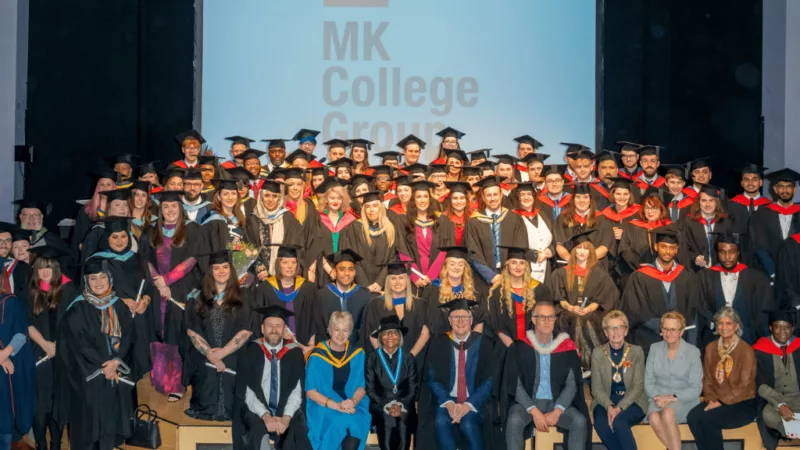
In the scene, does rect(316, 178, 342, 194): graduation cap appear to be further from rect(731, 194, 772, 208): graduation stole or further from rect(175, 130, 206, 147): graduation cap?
rect(731, 194, 772, 208): graduation stole

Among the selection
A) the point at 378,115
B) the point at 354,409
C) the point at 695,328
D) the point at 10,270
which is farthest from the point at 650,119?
the point at 10,270

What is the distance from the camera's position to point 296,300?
28.7ft

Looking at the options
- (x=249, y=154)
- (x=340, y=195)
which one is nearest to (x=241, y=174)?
(x=249, y=154)

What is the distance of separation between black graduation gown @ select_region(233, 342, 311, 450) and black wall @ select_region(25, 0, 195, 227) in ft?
14.5

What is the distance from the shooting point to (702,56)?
1251 centimetres

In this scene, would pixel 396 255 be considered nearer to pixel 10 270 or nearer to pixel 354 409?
pixel 354 409

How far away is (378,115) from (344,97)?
417 mm

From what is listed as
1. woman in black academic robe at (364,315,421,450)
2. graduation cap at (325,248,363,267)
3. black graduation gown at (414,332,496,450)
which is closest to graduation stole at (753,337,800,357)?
black graduation gown at (414,332,496,450)

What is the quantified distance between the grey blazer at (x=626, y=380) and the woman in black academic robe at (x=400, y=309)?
1256 mm

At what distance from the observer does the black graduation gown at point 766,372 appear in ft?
27.0

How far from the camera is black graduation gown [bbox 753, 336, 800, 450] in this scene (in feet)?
27.0

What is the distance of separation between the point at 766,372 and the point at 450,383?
2.28 m

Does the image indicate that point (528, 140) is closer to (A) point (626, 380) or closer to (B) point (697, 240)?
(B) point (697, 240)

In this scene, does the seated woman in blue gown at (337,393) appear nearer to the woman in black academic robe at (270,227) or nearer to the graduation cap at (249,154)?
the woman in black academic robe at (270,227)
